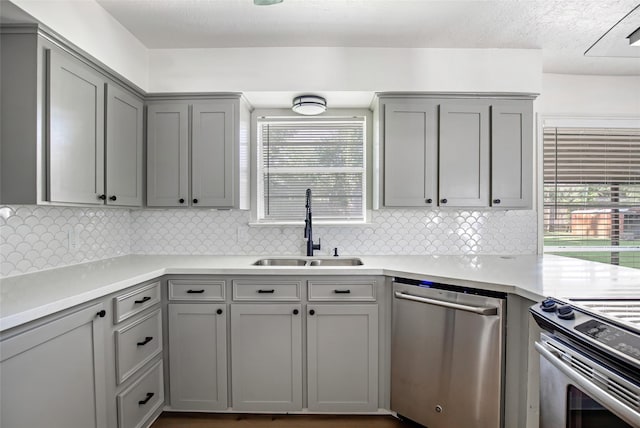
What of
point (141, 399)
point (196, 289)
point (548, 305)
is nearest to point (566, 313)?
point (548, 305)

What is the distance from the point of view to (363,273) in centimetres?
199

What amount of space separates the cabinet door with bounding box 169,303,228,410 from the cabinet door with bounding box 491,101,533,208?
2.20 metres

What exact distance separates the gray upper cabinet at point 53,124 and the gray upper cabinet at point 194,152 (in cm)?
36

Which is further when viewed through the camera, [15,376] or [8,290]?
[8,290]

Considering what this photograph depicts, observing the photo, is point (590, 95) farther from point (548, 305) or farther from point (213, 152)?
point (213, 152)

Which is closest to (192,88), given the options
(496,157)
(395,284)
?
(395,284)

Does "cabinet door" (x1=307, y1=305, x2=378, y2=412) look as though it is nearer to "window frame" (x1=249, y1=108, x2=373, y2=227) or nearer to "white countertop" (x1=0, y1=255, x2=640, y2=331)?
"white countertop" (x1=0, y1=255, x2=640, y2=331)

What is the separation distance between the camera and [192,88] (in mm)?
2344

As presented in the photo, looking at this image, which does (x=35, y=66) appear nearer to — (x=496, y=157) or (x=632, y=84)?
(x=496, y=157)

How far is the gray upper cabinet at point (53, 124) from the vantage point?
58.2 inches

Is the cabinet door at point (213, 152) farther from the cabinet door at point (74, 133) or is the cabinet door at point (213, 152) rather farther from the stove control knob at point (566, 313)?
the stove control knob at point (566, 313)

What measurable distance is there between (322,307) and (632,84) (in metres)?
3.35

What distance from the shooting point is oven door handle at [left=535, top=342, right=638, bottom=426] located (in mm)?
849

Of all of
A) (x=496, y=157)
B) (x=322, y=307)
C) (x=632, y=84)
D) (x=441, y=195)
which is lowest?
(x=322, y=307)
